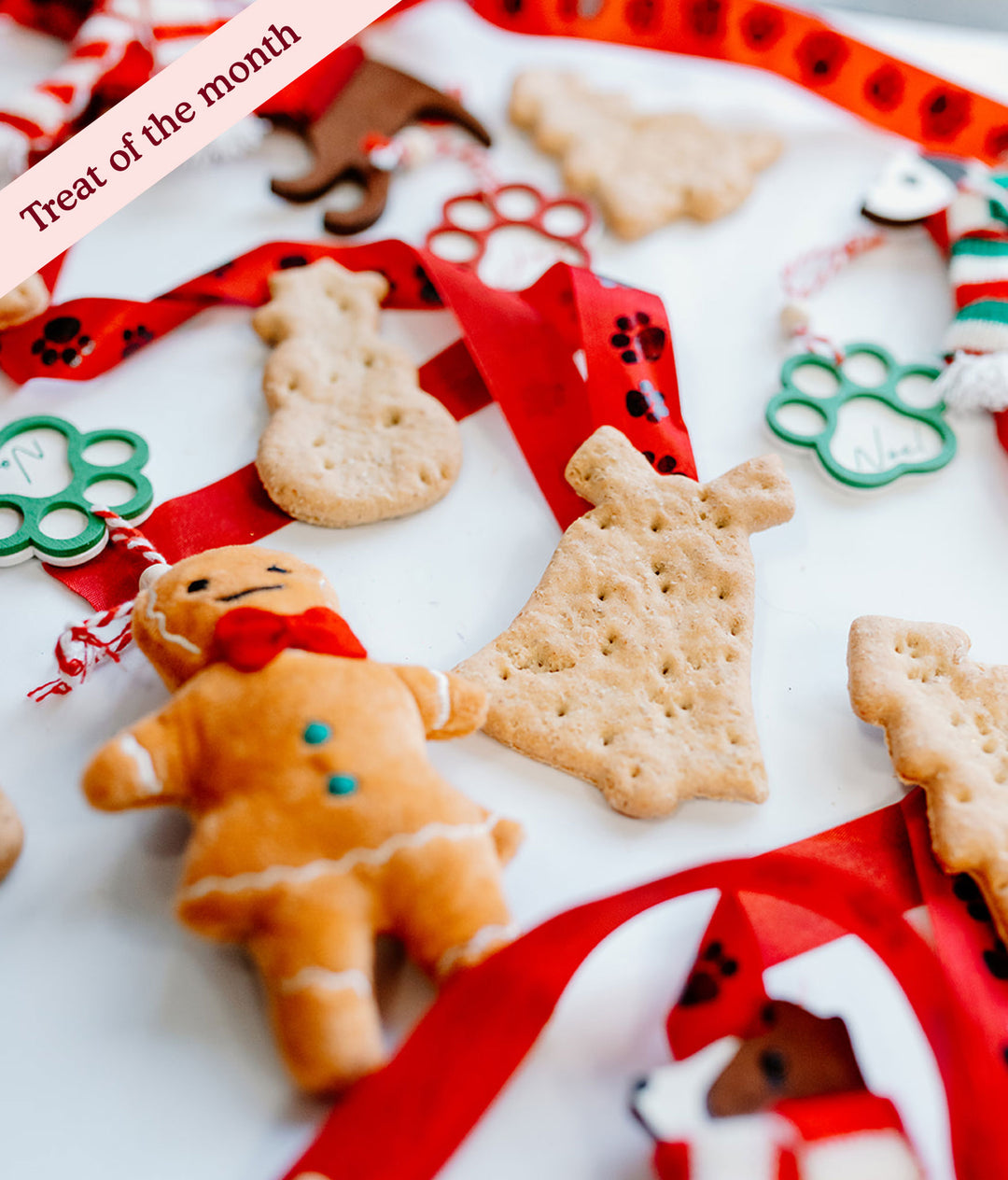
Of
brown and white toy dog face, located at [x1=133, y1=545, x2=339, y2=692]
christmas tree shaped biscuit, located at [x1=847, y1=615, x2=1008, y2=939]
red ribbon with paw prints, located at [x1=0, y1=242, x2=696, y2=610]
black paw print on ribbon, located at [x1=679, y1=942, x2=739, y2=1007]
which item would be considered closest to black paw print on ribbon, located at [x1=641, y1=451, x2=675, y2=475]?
red ribbon with paw prints, located at [x1=0, y1=242, x2=696, y2=610]

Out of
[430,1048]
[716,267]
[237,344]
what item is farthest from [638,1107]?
[716,267]

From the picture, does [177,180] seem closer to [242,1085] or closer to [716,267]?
[716,267]

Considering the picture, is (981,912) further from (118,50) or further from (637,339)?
(118,50)

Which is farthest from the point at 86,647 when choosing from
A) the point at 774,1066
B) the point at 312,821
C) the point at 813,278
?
the point at 813,278

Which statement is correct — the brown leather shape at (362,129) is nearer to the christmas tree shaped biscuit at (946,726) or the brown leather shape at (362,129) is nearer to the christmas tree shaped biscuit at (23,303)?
the christmas tree shaped biscuit at (23,303)

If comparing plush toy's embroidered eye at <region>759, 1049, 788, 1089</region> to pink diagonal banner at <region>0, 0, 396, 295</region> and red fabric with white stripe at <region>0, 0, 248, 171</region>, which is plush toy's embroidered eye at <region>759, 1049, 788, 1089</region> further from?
red fabric with white stripe at <region>0, 0, 248, 171</region>
